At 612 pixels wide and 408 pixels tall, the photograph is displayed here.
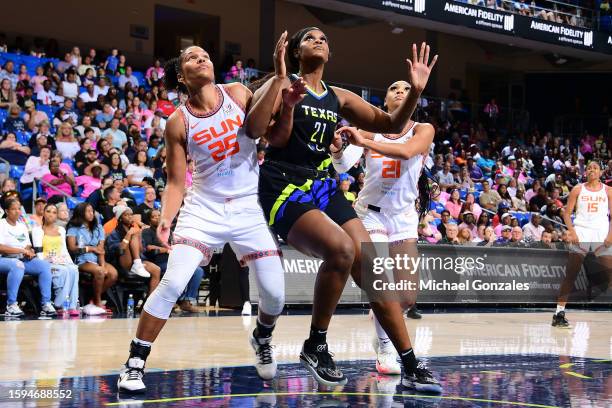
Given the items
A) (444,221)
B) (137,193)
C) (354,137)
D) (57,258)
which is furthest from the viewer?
(444,221)

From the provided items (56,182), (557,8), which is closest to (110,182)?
(56,182)

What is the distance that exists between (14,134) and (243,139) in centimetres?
956

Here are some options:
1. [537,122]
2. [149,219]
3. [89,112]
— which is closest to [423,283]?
[149,219]

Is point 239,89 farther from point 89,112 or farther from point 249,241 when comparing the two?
point 89,112

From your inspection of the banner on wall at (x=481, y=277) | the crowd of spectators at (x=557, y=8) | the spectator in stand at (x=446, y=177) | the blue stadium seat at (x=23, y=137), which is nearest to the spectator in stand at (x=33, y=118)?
the blue stadium seat at (x=23, y=137)

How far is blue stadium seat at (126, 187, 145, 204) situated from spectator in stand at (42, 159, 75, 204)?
887 mm

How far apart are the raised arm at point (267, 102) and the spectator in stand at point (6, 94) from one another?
10593 millimetres

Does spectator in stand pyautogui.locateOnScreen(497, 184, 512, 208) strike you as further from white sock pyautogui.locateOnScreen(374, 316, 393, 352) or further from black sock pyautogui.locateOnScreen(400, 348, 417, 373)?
black sock pyautogui.locateOnScreen(400, 348, 417, 373)

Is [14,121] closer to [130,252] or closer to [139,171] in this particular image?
[139,171]

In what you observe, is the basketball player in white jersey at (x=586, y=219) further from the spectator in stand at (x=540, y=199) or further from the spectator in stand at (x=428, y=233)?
the spectator in stand at (x=540, y=199)

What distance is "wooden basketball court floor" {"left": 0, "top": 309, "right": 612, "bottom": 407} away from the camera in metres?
4.99

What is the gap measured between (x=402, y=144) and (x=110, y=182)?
7.59m

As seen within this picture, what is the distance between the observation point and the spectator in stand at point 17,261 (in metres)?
10.2

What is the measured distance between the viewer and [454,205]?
1733 cm
